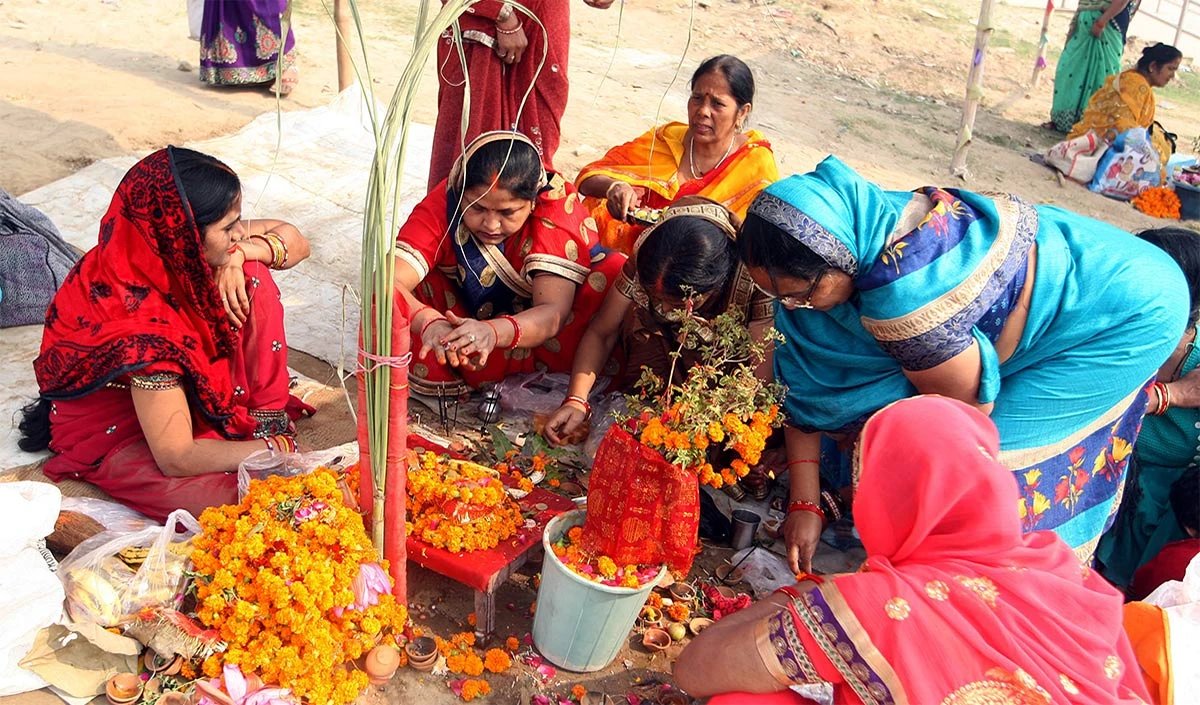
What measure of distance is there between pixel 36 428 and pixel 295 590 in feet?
5.00

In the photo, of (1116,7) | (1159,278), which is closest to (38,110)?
(1159,278)

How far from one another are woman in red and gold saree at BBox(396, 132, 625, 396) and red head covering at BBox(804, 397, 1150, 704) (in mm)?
1745

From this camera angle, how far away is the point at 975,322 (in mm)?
2785

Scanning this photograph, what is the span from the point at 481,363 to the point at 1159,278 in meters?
2.28

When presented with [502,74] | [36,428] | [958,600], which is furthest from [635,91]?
[958,600]

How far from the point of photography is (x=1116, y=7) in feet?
31.2

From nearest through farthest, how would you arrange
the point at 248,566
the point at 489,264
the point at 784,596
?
the point at 784,596 < the point at 248,566 < the point at 489,264

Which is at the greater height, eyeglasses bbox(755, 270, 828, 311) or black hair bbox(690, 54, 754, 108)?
black hair bbox(690, 54, 754, 108)

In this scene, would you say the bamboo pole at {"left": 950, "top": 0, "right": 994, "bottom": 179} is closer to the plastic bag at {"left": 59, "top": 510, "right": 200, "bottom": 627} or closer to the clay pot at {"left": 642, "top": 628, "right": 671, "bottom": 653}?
the clay pot at {"left": 642, "top": 628, "right": 671, "bottom": 653}

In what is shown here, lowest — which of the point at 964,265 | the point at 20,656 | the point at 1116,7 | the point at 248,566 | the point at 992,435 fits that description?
the point at 20,656

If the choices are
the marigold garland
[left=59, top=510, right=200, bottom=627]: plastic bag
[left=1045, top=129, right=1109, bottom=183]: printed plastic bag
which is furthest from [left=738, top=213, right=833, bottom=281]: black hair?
[left=1045, top=129, right=1109, bottom=183]: printed plastic bag

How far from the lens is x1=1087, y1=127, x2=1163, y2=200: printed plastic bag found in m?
8.34

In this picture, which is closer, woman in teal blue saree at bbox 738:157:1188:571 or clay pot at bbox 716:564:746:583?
woman in teal blue saree at bbox 738:157:1188:571

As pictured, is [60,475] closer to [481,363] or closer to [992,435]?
[481,363]
